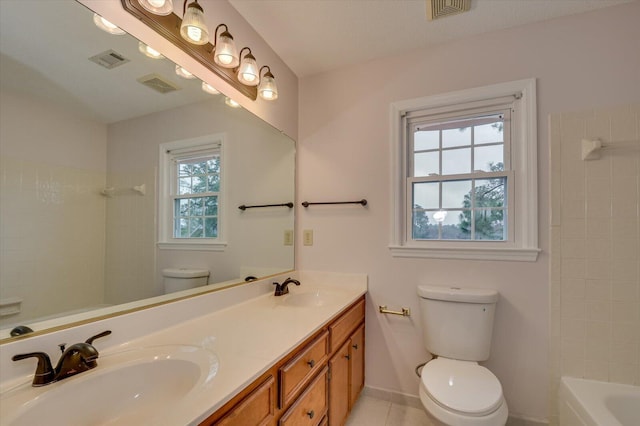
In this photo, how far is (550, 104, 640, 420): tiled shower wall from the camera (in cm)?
149

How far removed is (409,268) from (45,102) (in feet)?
6.27

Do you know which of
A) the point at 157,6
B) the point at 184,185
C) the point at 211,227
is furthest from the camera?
the point at 211,227

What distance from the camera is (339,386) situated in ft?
4.99

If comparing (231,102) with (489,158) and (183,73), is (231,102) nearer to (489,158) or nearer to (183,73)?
(183,73)

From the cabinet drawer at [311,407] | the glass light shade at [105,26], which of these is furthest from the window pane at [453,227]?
the glass light shade at [105,26]

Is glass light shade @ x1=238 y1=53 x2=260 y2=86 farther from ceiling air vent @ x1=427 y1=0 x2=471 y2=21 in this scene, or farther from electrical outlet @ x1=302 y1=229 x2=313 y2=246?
electrical outlet @ x1=302 y1=229 x2=313 y2=246

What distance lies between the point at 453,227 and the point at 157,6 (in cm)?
189

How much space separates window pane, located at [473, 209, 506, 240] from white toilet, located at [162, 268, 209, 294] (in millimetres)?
1644

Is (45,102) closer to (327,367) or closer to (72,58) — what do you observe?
(72,58)

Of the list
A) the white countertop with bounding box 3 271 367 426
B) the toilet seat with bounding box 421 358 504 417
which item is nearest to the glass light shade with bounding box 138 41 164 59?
the white countertop with bounding box 3 271 367 426

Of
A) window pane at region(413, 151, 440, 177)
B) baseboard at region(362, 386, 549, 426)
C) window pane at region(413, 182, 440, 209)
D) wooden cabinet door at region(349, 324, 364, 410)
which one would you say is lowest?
baseboard at region(362, 386, 549, 426)

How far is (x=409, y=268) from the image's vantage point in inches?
74.7

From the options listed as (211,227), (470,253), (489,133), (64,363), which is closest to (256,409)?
(64,363)

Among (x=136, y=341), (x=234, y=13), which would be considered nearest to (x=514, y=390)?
(x=136, y=341)
